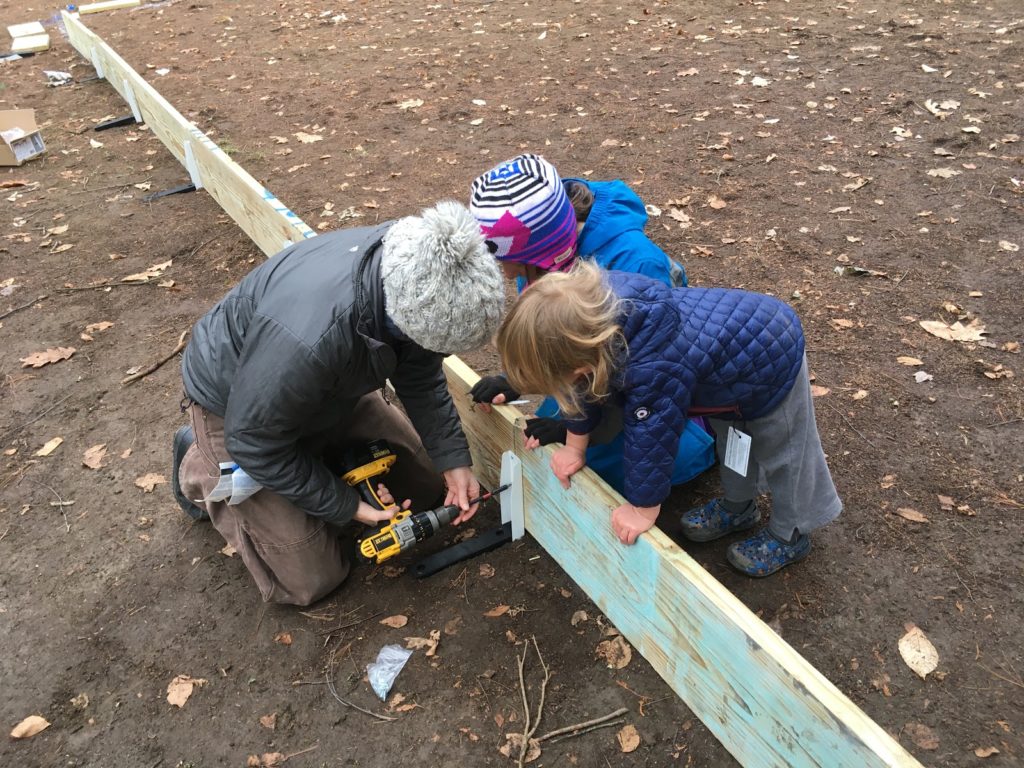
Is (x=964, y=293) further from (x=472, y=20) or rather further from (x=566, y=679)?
(x=472, y=20)

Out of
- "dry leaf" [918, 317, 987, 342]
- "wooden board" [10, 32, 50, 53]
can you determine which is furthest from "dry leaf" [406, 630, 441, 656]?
"wooden board" [10, 32, 50, 53]

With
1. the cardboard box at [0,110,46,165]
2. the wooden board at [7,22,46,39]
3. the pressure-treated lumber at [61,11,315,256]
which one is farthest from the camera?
the wooden board at [7,22,46,39]

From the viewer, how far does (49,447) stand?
3.85 metres

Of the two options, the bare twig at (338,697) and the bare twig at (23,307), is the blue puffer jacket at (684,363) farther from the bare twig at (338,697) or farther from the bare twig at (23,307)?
the bare twig at (23,307)

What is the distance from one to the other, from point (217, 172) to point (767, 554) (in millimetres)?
5104

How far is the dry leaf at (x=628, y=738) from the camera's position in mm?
2391

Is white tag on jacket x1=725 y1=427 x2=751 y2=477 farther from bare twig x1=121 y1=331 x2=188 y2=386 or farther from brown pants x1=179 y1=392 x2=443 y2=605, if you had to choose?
bare twig x1=121 y1=331 x2=188 y2=386

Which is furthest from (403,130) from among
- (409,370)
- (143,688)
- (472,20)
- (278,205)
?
(143,688)

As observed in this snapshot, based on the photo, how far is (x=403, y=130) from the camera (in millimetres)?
7039

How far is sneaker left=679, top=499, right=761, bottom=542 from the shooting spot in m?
2.97

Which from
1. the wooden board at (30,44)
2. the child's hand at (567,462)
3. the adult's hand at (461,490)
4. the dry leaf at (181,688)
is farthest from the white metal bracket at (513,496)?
the wooden board at (30,44)

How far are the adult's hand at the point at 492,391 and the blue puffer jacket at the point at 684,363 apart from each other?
1.96ft

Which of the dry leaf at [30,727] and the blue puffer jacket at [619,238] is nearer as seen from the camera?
the dry leaf at [30,727]

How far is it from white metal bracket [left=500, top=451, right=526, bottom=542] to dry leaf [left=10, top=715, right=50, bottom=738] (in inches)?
71.6
